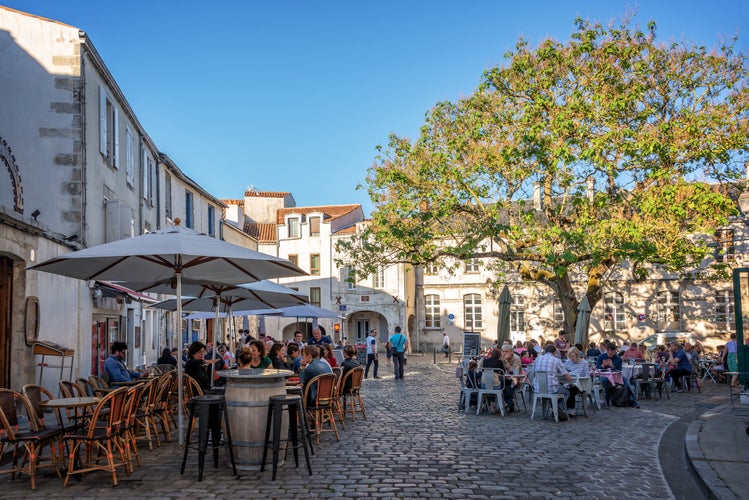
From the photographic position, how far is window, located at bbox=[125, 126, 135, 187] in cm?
2098

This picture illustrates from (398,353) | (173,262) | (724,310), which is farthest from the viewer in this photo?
(724,310)

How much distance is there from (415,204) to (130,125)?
892 centimetres

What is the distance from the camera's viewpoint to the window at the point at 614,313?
39938mm

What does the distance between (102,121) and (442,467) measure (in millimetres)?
13443

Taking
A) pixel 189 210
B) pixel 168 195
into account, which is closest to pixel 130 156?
pixel 168 195

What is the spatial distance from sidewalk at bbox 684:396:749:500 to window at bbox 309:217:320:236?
38.6 m

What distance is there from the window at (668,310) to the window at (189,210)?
24.5 meters

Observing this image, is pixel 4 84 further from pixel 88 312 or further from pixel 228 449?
pixel 228 449

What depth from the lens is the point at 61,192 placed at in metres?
16.1

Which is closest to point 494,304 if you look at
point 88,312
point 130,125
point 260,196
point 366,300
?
point 366,300

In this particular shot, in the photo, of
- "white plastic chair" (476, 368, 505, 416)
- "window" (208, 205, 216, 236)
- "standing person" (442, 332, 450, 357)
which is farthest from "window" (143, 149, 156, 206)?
"standing person" (442, 332, 450, 357)

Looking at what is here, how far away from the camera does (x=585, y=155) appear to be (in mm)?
19953

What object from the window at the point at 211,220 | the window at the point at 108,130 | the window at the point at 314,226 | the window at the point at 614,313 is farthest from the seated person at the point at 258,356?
the window at the point at 314,226

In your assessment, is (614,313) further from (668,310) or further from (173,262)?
(173,262)
